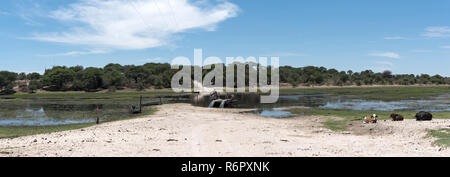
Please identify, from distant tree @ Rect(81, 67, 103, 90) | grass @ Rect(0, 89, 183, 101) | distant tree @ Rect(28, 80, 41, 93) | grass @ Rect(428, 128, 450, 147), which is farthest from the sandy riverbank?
distant tree @ Rect(28, 80, 41, 93)

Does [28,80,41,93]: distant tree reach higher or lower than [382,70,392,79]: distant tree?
lower

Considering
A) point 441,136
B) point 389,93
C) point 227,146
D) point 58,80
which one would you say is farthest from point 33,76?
point 441,136

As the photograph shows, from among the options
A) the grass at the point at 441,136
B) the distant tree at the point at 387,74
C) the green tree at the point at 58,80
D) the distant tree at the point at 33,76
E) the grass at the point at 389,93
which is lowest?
the grass at the point at 441,136

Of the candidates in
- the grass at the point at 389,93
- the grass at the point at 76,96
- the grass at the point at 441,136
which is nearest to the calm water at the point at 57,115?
the grass at the point at 76,96

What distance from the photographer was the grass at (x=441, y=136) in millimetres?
14118

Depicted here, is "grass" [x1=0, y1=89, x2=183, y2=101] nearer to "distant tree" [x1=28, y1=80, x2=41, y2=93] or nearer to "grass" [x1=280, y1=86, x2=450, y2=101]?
"distant tree" [x1=28, y1=80, x2=41, y2=93]

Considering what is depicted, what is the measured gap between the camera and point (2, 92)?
103 m

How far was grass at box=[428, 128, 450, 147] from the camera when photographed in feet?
46.3

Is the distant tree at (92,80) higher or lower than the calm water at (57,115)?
higher

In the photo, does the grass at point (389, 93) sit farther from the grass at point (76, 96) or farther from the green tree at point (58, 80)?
the green tree at point (58, 80)

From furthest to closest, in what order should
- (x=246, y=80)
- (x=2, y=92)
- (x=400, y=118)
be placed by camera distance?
1. (x=246, y=80)
2. (x=2, y=92)
3. (x=400, y=118)
